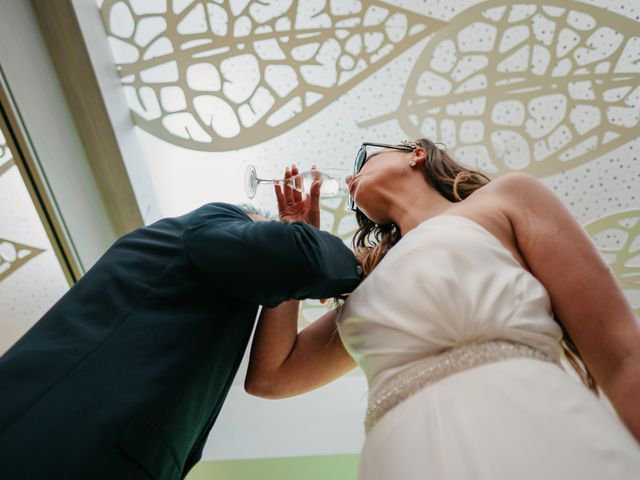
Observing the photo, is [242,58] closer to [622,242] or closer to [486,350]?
[486,350]

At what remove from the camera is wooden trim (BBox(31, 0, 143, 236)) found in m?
2.03

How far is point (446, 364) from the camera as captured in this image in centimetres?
84

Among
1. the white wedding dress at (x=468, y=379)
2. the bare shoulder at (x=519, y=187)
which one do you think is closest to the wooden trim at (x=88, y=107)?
the white wedding dress at (x=468, y=379)

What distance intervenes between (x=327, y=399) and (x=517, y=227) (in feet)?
7.69

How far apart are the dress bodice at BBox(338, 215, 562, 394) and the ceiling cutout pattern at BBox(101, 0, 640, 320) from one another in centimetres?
139

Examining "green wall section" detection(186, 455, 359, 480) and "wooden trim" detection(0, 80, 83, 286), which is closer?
"wooden trim" detection(0, 80, 83, 286)

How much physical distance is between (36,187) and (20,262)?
1.54 feet

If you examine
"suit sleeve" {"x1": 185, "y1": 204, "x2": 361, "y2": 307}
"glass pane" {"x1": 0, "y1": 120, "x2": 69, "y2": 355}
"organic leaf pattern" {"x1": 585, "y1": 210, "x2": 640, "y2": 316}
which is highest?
"suit sleeve" {"x1": 185, "y1": 204, "x2": 361, "y2": 307}

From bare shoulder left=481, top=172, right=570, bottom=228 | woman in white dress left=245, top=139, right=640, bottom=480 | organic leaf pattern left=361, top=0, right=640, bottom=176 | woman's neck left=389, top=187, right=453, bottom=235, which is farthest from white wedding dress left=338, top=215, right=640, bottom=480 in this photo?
organic leaf pattern left=361, top=0, right=640, bottom=176

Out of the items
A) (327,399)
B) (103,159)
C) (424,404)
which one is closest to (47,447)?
(424,404)

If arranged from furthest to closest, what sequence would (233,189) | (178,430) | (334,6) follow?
1. (233,189)
2. (334,6)
3. (178,430)

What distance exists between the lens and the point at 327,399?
10.3 feet

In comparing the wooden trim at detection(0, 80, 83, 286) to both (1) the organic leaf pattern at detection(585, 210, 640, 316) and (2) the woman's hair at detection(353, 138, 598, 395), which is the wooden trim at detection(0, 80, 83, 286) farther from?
(1) the organic leaf pattern at detection(585, 210, 640, 316)

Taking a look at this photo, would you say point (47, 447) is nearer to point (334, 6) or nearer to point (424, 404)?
point (424, 404)
